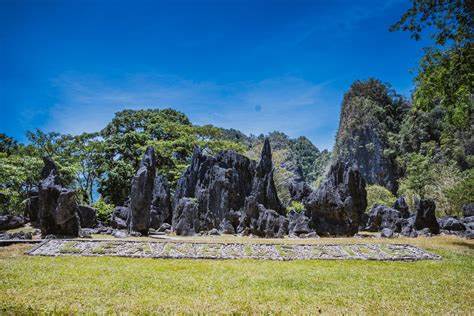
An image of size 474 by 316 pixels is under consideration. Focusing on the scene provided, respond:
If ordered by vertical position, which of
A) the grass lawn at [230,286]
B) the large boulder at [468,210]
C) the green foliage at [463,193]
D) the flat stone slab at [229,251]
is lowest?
the grass lawn at [230,286]

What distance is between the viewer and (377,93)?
70438 mm

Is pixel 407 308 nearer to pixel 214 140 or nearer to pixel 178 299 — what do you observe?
pixel 178 299

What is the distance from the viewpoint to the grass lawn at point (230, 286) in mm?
7828

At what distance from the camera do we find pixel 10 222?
25.5 m

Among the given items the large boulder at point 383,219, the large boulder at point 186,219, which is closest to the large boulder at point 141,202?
the large boulder at point 186,219

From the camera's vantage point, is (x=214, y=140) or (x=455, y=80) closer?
(x=455, y=80)

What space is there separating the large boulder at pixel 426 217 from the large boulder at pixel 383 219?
78.3 inches

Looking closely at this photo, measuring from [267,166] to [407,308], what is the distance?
79.4 ft

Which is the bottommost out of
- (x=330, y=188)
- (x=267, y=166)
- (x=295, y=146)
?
(x=330, y=188)

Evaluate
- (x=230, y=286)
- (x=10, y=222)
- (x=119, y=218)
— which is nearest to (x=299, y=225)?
(x=119, y=218)

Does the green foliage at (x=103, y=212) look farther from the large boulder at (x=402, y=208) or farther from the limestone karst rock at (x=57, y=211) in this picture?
the large boulder at (x=402, y=208)

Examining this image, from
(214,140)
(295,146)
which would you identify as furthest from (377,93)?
(214,140)

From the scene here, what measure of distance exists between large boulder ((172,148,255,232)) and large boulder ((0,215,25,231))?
10.8 meters

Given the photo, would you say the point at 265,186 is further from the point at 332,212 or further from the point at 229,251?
the point at 229,251
